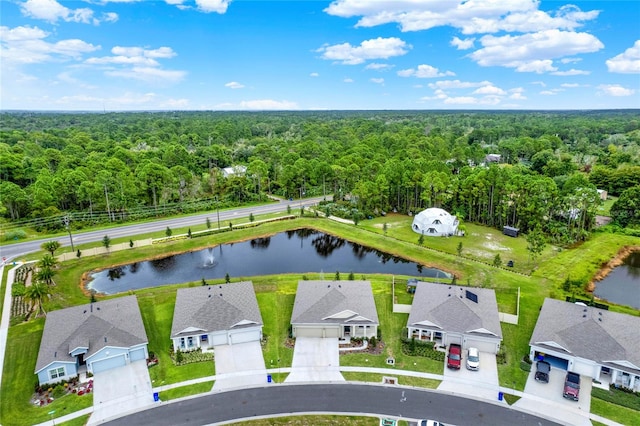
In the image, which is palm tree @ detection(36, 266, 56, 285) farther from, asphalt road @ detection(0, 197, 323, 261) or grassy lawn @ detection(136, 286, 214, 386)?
asphalt road @ detection(0, 197, 323, 261)

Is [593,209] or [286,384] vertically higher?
[593,209]

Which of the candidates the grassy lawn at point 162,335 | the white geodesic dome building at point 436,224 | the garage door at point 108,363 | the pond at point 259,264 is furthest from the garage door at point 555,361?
the garage door at point 108,363

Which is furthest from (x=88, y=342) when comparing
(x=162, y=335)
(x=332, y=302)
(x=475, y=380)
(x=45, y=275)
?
(x=475, y=380)

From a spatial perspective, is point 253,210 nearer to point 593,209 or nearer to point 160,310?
point 160,310

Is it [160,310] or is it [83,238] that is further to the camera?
[83,238]

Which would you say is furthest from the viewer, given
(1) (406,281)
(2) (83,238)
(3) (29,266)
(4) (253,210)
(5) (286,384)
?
(4) (253,210)

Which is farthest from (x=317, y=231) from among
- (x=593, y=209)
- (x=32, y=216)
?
(x=32, y=216)
